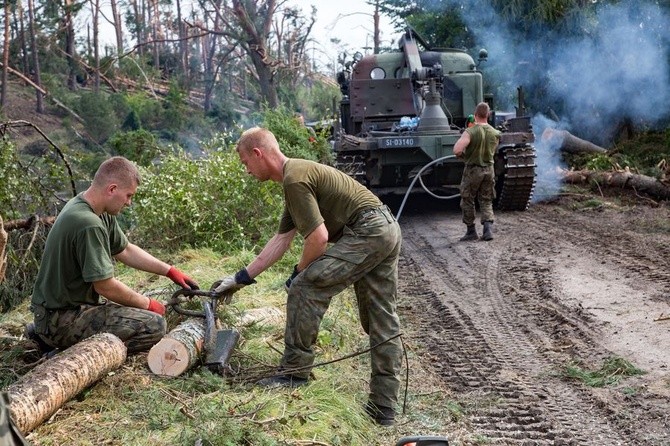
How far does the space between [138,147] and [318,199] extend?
958 centimetres

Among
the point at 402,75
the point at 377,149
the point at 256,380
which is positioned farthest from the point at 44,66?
the point at 256,380

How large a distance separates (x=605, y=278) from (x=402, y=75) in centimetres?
817

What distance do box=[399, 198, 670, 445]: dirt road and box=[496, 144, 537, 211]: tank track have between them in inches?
40.3

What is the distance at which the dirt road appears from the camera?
5.15 m

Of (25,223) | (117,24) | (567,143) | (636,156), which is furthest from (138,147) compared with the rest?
(117,24)

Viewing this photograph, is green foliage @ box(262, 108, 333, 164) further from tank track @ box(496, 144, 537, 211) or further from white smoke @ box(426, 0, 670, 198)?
white smoke @ box(426, 0, 670, 198)

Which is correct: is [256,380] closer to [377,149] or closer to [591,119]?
[377,149]

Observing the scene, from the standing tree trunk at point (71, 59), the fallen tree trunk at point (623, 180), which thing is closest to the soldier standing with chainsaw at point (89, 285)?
the fallen tree trunk at point (623, 180)

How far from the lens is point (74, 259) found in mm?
5371

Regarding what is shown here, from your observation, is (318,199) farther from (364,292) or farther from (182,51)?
(182,51)

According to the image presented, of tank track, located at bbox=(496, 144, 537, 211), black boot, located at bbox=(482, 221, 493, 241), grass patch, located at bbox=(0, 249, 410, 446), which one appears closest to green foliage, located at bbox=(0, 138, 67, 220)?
grass patch, located at bbox=(0, 249, 410, 446)

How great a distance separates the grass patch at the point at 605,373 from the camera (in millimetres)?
5757

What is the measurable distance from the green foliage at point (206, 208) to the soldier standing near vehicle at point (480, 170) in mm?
2486

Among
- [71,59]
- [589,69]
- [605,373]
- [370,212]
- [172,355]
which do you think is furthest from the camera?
[71,59]
